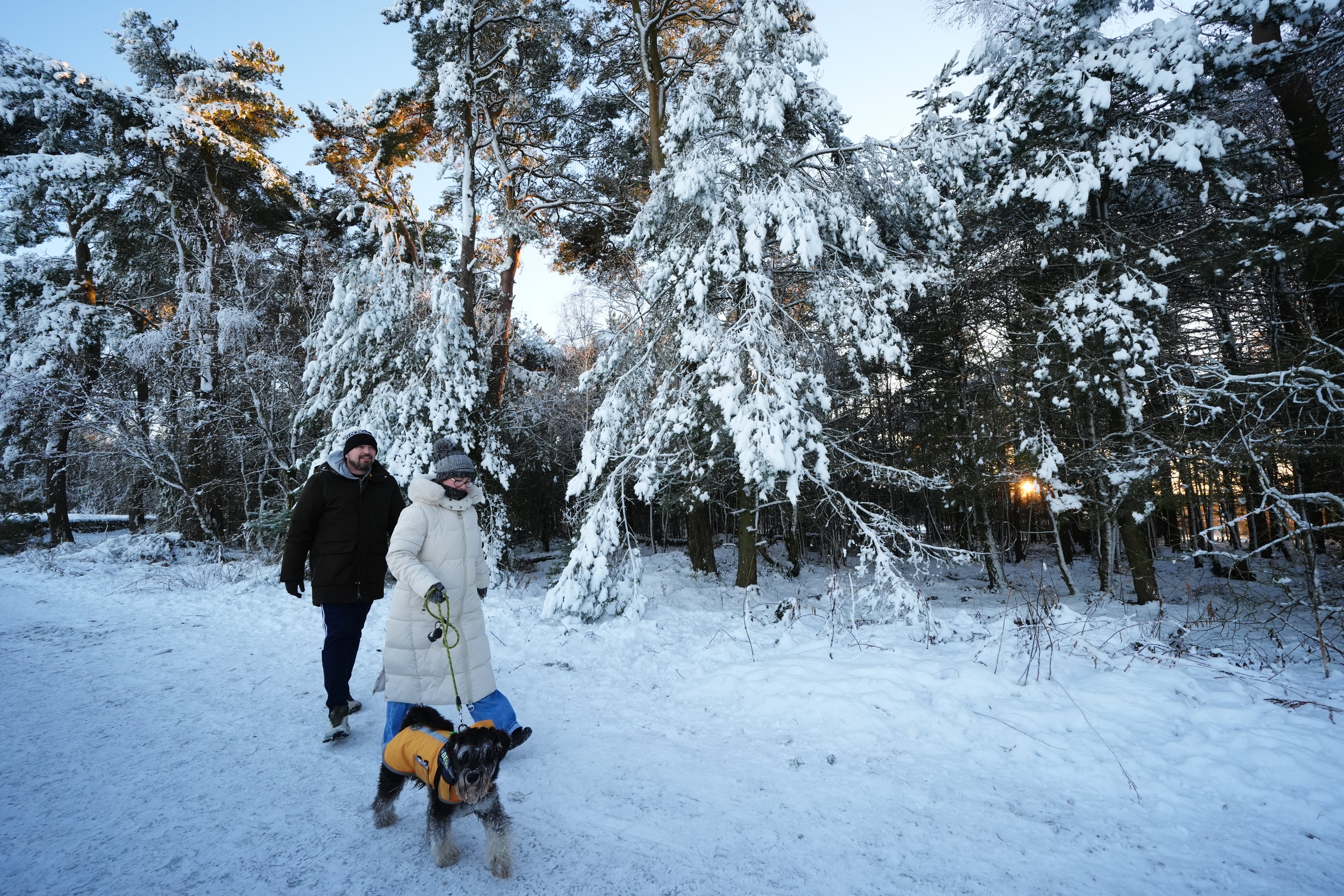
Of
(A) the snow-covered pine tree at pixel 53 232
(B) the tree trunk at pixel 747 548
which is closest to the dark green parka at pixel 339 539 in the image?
(B) the tree trunk at pixel 747 548

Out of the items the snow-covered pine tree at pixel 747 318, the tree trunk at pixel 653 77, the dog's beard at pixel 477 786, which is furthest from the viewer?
the tree trunk at pixel 653 77

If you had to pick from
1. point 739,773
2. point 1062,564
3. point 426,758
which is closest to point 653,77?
point 739,773

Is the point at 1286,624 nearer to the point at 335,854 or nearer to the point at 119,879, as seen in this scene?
the point at 335,854

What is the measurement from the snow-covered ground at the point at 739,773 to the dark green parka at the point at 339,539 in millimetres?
1044

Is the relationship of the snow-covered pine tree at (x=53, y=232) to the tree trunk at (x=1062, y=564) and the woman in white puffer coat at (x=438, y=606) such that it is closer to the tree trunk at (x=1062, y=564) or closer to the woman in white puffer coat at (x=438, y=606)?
the woman in white puffer coat at (x=438, y=606)

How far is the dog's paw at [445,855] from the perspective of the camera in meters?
2.47

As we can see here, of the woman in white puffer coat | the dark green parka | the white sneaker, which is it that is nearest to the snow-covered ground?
the white sneaker

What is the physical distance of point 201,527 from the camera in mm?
13680

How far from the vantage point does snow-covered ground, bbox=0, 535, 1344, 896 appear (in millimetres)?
2498

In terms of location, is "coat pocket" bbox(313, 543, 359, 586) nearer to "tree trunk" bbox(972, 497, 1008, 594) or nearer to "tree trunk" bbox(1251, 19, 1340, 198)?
"tree trunk" bbox(972, 497, 1008, 594)

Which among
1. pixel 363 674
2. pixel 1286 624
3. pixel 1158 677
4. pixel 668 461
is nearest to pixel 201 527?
pixel 363 674

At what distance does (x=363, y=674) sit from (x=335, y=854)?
2.81 meters

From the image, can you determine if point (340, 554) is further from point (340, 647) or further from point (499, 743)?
point (499, 743)

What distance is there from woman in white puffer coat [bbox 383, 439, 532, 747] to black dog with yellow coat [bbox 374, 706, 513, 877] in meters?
0.48
